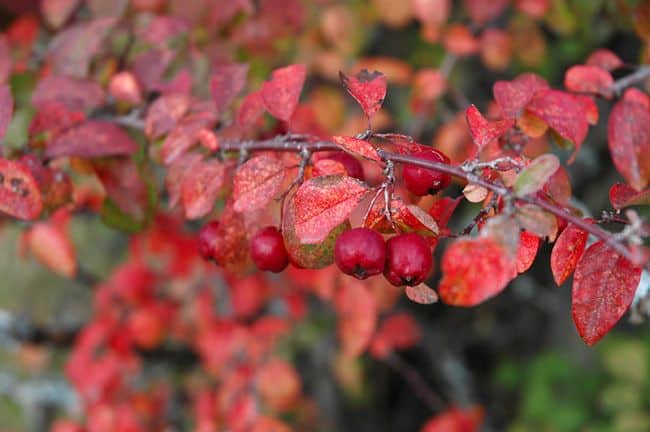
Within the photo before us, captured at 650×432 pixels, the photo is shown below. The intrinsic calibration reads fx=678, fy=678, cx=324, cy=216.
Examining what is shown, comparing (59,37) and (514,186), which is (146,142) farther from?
(514,186)

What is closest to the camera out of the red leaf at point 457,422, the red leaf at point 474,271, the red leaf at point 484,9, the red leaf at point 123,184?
the red leaf at point 474,271

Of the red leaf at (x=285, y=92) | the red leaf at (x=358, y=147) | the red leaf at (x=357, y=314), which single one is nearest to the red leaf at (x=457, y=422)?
the red leaf at (x=357, y=314)

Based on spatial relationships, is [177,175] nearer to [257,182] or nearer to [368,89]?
[257,182]

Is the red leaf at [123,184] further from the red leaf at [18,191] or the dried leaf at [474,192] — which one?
the dried leaf at [474,192]

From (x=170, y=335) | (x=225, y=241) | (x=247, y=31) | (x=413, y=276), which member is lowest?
(x=170, y=335)

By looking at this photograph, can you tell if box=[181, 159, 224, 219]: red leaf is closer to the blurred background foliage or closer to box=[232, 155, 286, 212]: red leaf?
box=[232, 155, 286, 212]: red leaf

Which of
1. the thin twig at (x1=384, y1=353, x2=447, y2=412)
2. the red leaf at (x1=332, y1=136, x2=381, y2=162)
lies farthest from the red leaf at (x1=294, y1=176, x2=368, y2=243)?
the thin twig at (x1=384, y1=353, x2=447, y2=412)

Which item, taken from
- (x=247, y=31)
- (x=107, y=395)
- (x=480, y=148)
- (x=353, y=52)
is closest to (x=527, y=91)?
(x=480, y=148)
